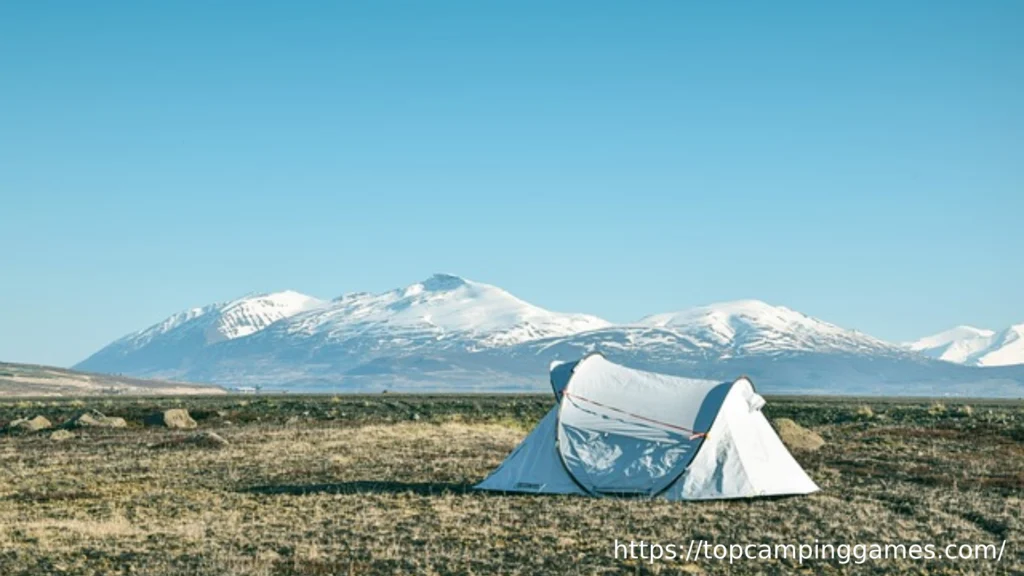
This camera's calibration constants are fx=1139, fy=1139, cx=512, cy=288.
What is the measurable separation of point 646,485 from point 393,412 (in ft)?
154

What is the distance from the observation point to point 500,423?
5588 cm

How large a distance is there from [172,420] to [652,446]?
35.9 meters

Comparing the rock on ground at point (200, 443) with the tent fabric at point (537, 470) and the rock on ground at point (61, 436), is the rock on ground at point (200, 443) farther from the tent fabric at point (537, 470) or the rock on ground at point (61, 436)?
the tent fabric at point (537, 470)

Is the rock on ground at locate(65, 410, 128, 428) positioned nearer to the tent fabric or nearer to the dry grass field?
the dry grass field

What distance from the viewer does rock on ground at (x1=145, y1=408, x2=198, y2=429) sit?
55.2 m

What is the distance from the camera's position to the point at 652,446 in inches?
1016

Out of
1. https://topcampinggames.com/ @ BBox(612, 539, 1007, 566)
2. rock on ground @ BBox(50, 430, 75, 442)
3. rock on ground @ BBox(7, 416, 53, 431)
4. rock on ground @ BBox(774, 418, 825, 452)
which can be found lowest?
https://topcampinggames.com/ @ BBox(612, 539, 1007, 566)

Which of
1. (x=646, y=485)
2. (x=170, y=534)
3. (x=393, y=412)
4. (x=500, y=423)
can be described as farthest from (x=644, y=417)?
(x=393, y=412)

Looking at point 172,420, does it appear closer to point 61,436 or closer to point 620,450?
point 61,436

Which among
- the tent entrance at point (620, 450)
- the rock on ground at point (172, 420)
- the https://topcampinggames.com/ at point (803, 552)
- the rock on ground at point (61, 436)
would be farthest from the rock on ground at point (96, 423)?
the https://topcampinggames.com/ at point (803, 552)

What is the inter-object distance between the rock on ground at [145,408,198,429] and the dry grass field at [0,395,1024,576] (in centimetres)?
1453

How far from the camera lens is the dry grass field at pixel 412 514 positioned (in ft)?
60.7

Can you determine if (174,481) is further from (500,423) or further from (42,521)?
(500,423)

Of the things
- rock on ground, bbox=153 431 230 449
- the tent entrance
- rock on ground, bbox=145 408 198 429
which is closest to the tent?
the tent entrance
